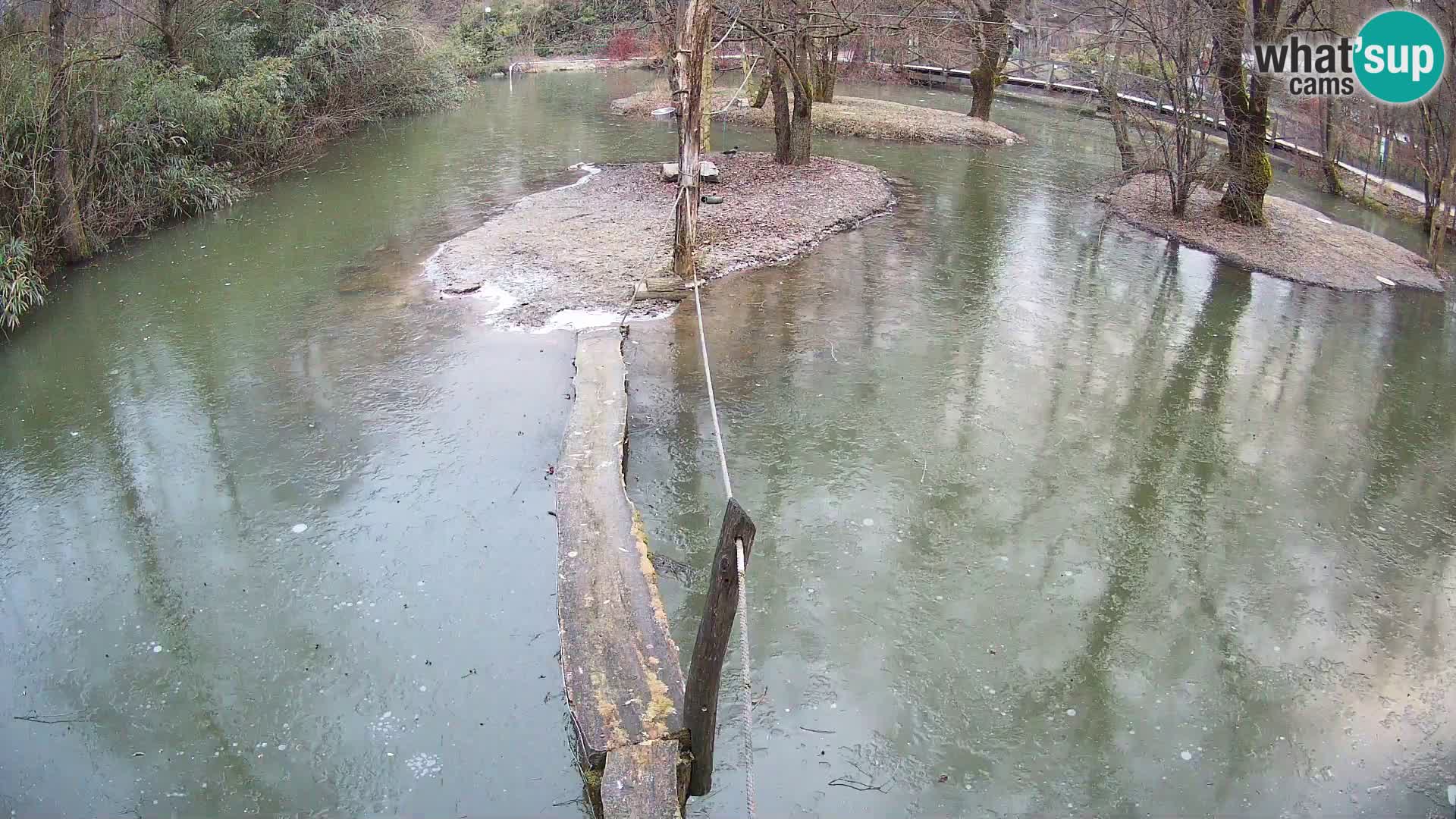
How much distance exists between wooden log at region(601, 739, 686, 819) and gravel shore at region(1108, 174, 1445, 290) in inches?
424

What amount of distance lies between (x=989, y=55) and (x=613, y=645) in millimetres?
18405

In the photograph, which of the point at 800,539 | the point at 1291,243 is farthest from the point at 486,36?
the point at 800,539

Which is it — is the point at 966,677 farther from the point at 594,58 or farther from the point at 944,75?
the point at 594,58

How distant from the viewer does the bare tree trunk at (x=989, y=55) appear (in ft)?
61.9

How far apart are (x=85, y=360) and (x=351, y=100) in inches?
489

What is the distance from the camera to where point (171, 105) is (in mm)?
13461

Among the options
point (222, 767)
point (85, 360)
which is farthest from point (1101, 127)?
point (222, 767)

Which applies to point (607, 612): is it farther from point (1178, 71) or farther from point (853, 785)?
point (1178, 71)

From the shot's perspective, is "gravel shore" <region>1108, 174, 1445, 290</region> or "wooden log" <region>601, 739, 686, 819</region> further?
"gravel shore" <region>1108, 174, 1445, 290</region>

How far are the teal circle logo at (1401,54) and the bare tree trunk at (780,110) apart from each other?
804 centimetres

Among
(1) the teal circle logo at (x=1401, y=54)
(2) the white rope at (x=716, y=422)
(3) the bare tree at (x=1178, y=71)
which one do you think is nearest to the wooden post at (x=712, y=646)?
(2) the white rope at (x=716, y=422)

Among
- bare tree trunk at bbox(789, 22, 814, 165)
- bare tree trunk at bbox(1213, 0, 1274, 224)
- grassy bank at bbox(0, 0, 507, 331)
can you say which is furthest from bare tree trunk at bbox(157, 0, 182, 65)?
bare tree trunk at bbox(1213, 0, 1274, 224)

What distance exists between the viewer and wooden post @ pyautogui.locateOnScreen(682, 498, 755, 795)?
3373 millimetres

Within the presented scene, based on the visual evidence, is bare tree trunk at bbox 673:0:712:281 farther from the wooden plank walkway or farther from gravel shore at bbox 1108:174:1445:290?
gravel shore at bbox 1108:174:1445:290
